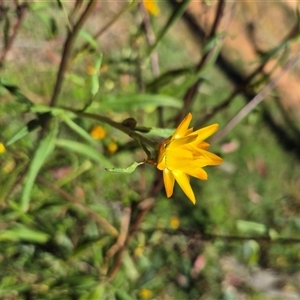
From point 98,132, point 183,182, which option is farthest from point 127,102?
point 98,132

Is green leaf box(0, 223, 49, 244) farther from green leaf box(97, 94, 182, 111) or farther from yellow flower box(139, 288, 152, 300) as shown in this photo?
green leaf box(97, 94, 182, 111)

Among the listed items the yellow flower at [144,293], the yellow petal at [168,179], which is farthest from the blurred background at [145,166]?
the yellow petal at [168,179]

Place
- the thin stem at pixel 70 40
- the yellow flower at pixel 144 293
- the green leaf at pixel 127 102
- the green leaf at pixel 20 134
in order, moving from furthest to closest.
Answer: the yellow flower at pixel 144 293 → the green leaf at pixel 127 102 → the green leaf at pixel 20 134 → the thin stem at pixel 70 40

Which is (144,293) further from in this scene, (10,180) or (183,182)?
(183,182)

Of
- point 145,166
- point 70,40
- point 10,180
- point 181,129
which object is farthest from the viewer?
point 145,166

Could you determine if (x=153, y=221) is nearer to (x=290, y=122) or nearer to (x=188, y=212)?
(x=188, y=212)

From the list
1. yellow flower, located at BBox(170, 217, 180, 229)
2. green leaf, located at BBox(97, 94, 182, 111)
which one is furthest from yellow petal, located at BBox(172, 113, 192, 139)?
yellow flower, located at BBox(170, 217, 180, 229)

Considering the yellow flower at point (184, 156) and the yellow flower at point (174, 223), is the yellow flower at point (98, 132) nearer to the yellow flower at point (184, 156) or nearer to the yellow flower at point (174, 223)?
the yellow flower at point (174, 223)
